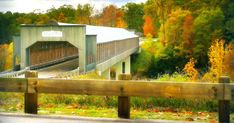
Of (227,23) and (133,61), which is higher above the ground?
(227,23)

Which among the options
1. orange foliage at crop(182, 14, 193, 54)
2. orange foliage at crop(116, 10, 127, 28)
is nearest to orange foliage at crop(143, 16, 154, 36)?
orange foliage at crop(116, 10, 127, 28)

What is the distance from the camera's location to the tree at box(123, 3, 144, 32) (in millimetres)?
95919

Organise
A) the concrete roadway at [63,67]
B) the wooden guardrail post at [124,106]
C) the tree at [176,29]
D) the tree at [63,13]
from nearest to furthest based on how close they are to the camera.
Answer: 1. the wooden guardrail post at [124,106]
2. the concrete roadway at [63,67]
3. the tree at [176,29]
4. the tree at [63,13]

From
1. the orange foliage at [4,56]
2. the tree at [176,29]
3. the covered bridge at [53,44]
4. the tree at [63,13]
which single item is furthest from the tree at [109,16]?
the covered bridge at [53,44]

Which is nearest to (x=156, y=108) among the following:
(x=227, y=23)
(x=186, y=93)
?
(x=186, y=93)

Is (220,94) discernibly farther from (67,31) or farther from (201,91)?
(67,31)

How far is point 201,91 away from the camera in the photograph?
6129 millimetres

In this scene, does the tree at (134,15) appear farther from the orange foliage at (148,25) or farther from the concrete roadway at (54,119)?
the concrete roadway at (54,119)

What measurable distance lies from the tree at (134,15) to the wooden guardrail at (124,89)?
8818 centimetres

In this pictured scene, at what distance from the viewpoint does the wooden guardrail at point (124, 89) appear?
6082mm

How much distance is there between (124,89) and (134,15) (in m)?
91.6

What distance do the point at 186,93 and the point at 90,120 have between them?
4.58 ft

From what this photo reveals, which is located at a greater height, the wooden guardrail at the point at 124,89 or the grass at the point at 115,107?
the wooden guardrail at the point at 124,89

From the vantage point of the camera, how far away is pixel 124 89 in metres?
6.32
